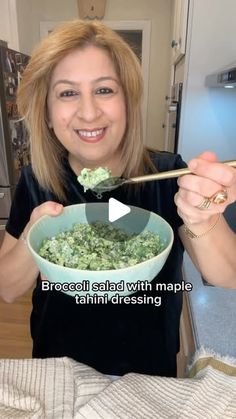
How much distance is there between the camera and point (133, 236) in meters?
0.77

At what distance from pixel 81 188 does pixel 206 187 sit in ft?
1.53

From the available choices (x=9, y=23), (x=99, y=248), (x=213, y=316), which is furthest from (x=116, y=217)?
(x=9, y=23)

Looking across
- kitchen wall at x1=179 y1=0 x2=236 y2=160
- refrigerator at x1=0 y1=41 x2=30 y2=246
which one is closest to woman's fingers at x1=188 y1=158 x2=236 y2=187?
kitchen wall at x1=179 y1=0 x2=236 y2=160

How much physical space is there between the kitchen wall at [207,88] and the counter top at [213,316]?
2.64 ft

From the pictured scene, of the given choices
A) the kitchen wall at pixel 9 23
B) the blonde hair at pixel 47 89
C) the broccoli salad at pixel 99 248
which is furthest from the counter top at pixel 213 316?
the kitchen wall at pixel 9 23

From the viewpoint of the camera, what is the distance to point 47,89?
2.76ft

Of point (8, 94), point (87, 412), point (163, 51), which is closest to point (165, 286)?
point (87, 412)

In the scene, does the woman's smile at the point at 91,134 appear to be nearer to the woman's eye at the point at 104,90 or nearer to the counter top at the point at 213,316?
the woman's eye at the point at 104,90

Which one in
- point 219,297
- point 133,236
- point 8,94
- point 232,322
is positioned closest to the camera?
point 133,236

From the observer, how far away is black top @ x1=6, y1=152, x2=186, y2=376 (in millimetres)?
891

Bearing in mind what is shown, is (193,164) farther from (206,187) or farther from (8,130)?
(8,130)

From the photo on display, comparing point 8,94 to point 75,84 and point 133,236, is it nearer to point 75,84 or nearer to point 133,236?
point 75,84

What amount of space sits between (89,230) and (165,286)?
0.29 meters

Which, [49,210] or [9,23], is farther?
[9,23]
